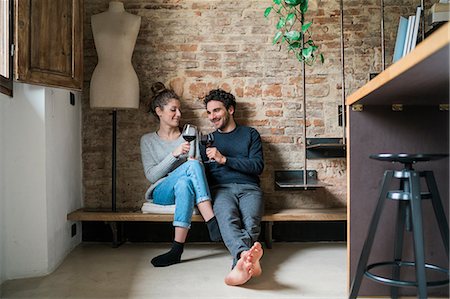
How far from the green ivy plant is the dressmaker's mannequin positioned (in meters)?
1.11

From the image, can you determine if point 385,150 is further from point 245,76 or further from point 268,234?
point 245,76

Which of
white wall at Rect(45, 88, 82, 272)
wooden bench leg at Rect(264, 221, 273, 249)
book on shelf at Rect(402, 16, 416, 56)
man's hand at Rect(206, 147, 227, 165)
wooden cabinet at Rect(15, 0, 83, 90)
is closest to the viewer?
book on shelf at Rect(402, 16, 416, 56)

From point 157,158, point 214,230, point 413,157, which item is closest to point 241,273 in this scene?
point 214,230

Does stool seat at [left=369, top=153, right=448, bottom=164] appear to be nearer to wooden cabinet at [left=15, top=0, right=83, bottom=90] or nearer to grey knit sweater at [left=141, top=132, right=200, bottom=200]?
grey knit sweater at [left=141, top=132, right=200, bottom=200]

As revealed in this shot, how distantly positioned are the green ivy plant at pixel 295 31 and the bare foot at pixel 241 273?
1.66 m

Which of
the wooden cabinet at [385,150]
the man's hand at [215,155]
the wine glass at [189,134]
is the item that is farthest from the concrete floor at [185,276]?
the wine glass at [189,134]

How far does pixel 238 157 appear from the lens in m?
3.31

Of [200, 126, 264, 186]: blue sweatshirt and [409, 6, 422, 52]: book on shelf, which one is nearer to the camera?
[409, 6, 422, 52]: book on shelf

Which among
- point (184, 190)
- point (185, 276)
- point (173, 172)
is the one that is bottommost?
point (185, 276)

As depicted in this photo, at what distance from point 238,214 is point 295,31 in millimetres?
1504

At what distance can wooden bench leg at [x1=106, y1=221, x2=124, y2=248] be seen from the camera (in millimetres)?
3309

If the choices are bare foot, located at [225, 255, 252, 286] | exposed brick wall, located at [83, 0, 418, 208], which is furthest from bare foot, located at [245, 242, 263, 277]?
exposed brick wall, located at [83, 0, 418, 208]

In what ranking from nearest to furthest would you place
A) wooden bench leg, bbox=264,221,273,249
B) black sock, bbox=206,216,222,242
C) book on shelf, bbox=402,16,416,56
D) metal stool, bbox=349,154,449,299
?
metal stool, bbox=349,154,449,299, book on shelf, bbox=402,16,416,56, black sock, bbox=206,216,222,242, wooden bench leg, bbox=264,221,273,249

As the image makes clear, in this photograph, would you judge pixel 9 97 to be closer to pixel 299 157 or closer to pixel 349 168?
pixel 349 168
